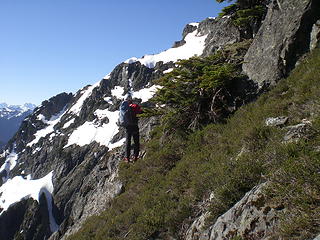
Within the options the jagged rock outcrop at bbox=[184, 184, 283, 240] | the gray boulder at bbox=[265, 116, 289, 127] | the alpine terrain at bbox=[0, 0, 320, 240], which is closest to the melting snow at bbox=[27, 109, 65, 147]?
the alpine terrain at bbox=[0, 0, 320, 240]

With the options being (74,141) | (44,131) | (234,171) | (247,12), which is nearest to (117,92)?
(74,141)

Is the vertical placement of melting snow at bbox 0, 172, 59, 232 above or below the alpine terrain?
above

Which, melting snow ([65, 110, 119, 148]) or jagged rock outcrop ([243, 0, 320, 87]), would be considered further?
melting snow ([65, 110, 119, 148])

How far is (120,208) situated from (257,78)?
6.33 metres

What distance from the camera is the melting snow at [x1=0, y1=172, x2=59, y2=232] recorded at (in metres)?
103

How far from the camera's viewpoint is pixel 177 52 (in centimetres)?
13112

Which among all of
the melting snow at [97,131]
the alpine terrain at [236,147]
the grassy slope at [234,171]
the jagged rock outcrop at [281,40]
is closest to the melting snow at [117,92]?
the melting snow at [97,131]

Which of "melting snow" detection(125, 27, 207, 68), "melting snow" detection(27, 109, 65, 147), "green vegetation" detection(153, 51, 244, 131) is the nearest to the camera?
"green vegetation" detection(153, 51, 244, 131)

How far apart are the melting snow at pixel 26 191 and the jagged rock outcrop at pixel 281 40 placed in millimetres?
99303

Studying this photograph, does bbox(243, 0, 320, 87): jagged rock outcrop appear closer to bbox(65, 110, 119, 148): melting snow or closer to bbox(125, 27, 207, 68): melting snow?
bbox(65, 110, 119, 148): melting snow

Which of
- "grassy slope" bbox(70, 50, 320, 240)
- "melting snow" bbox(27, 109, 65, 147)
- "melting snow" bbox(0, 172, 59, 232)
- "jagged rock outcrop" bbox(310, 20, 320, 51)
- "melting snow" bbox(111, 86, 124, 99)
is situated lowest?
"grassy slope" bbox(70, 50, 320, 240)

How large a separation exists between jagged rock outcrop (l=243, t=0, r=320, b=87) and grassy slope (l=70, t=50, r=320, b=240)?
0.79 meters

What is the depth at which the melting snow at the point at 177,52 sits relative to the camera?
123 metres

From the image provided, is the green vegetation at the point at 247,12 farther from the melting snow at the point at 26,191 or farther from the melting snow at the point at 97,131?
the melting snow at the point at 26,191
